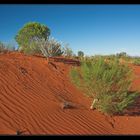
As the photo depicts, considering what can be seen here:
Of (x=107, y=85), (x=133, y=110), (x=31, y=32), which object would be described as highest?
(x=31, y=32)

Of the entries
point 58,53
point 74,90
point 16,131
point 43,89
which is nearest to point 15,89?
point 43,89

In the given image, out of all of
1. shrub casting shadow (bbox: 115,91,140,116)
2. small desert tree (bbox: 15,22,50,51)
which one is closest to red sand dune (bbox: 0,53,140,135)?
shrub casting shadow (bbox: 115,91,140,116)

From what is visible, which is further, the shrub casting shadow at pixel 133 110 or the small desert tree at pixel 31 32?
the small desert tree at pixel 31 32

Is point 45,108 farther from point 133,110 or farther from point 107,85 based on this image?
point 133,110

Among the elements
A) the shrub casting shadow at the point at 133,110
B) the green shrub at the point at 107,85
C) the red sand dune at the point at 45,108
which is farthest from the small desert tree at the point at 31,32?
the shrub casting shadow at the point at 133,110

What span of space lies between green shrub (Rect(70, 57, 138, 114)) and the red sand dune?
34 centimetres

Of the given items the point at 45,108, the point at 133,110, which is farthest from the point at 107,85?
the point at 45,108

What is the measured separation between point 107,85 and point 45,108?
85.8 inches

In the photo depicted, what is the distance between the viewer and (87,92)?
35.9ft

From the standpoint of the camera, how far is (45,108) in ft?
30.7

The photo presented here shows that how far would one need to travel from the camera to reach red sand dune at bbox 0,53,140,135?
8180mm

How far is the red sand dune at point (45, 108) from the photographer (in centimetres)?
818

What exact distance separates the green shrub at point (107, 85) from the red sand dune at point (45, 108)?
0.34 m

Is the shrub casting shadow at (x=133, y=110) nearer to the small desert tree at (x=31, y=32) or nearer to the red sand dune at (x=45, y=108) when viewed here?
the red sand dune at (x=45, y=108)
